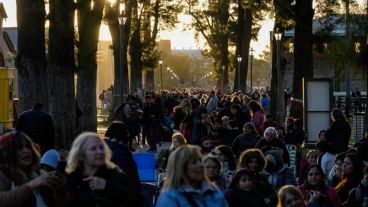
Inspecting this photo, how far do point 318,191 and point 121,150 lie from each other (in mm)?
2094

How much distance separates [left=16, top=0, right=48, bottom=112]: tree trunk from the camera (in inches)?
728

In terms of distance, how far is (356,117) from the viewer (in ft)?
91.6

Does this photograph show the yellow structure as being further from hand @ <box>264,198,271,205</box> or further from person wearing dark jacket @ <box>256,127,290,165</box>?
hand @ <box>264,198,271,205</box>

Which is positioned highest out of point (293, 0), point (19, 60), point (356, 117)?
point (293, 0)

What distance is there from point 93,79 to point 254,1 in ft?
20.8

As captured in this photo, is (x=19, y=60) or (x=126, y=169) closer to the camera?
(x=126, y=169)

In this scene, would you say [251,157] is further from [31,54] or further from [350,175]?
[31,54]

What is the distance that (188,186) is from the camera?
6074 mm

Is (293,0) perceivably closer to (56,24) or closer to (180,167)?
(56,24)

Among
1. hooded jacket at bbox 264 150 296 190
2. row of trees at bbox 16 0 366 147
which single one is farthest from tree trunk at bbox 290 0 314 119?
hooded jacket at bbox 264 150 296 190

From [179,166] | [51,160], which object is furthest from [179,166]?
[51,160]

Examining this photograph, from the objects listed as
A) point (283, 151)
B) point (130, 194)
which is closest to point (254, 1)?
point (283, 151)

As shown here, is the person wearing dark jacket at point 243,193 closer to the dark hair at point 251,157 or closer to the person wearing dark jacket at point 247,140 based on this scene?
the dark hair at point 251,157

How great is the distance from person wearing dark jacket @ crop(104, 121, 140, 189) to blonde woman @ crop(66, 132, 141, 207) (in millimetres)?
1752
